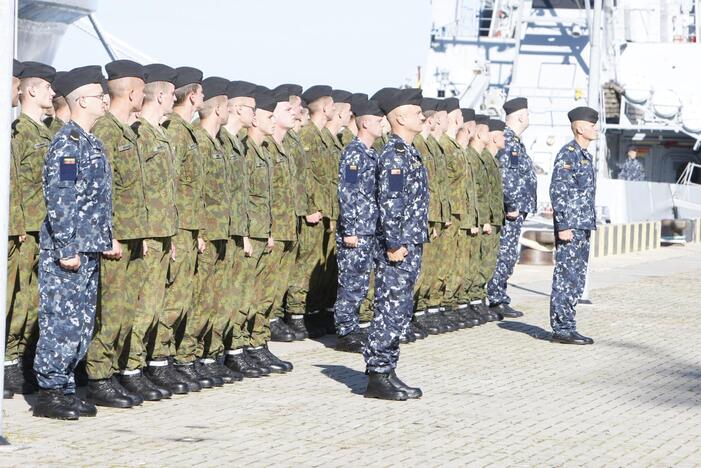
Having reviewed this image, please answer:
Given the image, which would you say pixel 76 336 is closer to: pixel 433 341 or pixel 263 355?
pixel 263 355

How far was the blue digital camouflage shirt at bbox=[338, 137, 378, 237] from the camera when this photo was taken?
9.62 meters

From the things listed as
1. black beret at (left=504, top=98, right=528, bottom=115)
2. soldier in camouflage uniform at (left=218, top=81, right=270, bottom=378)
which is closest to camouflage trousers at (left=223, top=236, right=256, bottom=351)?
soldier in camouflage uniform at (left=218, top=81, right=270, bottom=378)

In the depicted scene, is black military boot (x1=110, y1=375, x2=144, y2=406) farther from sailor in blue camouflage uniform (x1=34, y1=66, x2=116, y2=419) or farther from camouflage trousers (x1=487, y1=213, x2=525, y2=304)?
camouflage trousers (x1=487, y1=213, x2=525, y2=304)

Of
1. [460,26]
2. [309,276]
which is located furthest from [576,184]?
[460,26]

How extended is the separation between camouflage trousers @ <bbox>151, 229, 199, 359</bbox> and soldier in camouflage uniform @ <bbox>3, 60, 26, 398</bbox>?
0.79m

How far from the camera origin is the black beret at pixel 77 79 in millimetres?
7898

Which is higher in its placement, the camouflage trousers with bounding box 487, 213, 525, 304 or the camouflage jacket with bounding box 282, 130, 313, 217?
the camouflage jacket with bounding box 282, 130, 313, 217

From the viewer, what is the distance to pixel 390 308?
8.73 metres

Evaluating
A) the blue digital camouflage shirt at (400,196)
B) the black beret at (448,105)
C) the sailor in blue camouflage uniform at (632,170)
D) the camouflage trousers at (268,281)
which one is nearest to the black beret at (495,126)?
the black beret at (448,105)

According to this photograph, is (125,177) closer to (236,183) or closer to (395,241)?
(236,183)

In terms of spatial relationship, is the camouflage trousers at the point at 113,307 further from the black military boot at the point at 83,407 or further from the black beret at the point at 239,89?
the black beret at the point at 239,89

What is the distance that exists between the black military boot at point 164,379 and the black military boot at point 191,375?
0.49 feet

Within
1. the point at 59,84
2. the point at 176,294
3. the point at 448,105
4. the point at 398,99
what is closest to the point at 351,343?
the point at 176,294

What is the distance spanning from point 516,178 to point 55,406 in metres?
7.04
